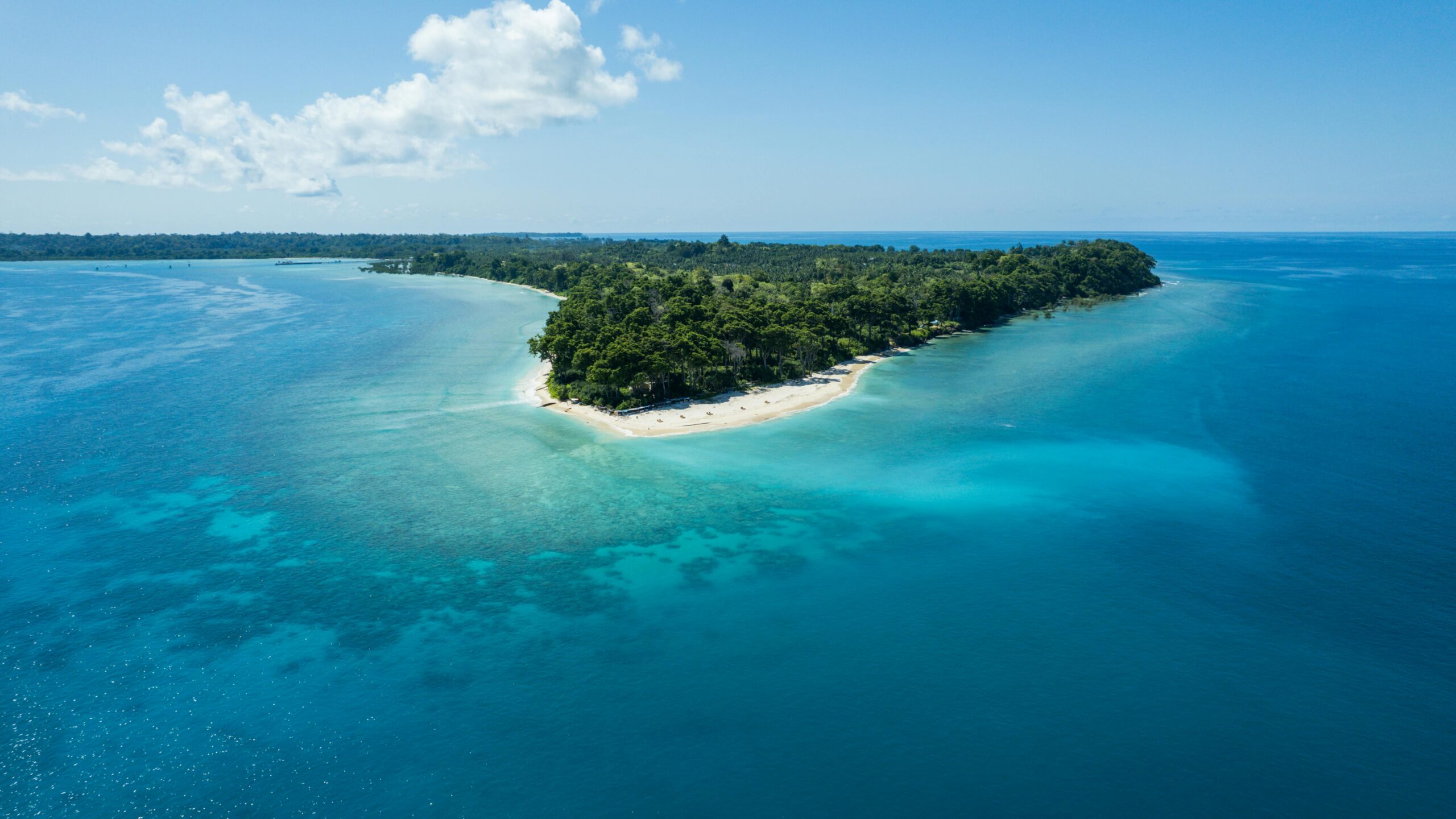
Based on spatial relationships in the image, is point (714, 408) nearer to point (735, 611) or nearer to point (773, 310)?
point (773, 310)

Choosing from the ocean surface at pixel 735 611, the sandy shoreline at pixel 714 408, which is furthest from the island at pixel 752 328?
the ocean surface at pixel 735 611

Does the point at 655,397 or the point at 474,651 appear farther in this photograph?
the point at 655,397

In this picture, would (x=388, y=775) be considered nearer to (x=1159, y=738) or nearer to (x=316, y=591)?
(x=316, y=591)

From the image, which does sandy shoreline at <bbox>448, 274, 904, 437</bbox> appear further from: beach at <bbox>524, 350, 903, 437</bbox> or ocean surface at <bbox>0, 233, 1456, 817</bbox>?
ocean surface at <bbox>0, 233, 1456, 817</bbox>

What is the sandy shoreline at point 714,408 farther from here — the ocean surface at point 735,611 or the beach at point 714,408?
the ocean surface at point 735,611

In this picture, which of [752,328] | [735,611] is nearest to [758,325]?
[752,328]

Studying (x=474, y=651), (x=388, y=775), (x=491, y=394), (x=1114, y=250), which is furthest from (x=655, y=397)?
(x=1114, y=250)

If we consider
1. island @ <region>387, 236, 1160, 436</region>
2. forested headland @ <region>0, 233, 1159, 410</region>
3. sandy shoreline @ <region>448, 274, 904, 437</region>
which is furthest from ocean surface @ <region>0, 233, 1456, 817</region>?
forested headland @ <region>0, 233, 1159, 410</region>
